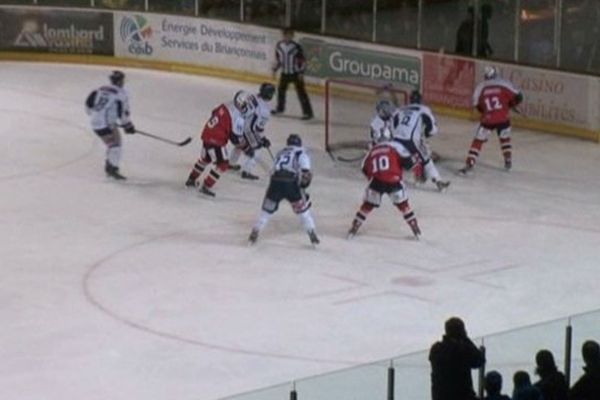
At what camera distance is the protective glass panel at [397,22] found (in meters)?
22.5

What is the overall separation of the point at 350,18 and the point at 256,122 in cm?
627

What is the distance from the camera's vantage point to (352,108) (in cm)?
2188

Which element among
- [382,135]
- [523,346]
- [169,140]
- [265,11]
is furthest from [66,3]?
[523,346]

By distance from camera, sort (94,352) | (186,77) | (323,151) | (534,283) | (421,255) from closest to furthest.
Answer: (94,352)
(534,283)
(421,255)
(323,151)
(186,77)

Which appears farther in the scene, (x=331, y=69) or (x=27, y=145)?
(x=331, y=69)

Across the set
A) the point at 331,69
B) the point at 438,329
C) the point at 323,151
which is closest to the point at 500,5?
the point at 331,69

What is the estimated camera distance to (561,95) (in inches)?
790

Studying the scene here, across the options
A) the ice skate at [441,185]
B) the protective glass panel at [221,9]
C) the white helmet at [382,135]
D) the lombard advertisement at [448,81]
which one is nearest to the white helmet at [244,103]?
the white helmet at [382,135]

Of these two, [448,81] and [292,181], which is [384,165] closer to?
[292,181]

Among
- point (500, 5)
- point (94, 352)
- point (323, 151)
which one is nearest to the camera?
point (94, 352)

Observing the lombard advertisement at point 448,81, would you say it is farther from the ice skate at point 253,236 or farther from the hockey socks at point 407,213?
the ice skate at point 253,236

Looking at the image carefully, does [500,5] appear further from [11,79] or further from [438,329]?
[438,329]

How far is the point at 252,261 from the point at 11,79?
381 inches

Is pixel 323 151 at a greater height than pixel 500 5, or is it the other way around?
pixel 500 5
